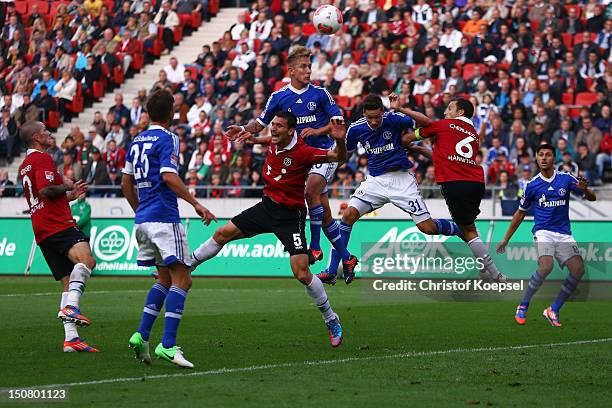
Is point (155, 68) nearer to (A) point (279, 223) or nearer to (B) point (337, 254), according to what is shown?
(B) point (337, 254)

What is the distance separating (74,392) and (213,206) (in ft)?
60.0

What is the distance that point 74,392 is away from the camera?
9047mm

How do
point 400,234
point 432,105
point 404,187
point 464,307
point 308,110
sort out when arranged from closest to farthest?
1. point 308,110
2. point 404,187
3. point 464,307
4. point 400,234
5. point 432,105

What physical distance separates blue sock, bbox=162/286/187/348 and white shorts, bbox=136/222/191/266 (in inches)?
11.2

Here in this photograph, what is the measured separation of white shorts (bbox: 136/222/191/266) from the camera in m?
10.5

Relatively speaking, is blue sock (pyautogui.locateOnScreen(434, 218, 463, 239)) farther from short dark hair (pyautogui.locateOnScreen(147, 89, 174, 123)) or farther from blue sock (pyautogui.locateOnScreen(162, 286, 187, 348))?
short dark hair (pyautogui.locateOnScreen(147, 89, 174, 123))

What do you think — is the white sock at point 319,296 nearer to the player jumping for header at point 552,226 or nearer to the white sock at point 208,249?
the white sock at point 208,249

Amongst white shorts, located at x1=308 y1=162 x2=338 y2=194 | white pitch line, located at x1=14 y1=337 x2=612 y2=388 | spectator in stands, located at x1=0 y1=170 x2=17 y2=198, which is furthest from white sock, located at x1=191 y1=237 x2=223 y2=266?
spectator in stands, located at x1=0 y1=170 x2=17 y2=198

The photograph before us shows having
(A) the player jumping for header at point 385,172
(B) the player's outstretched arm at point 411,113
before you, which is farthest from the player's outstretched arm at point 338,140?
(A) the player jumping for header at point 385,172

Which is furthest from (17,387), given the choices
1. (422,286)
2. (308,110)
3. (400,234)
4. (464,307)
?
(400,234)

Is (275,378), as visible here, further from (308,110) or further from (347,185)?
(347,185)

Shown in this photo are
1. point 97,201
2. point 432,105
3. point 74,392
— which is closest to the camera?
point 74,392

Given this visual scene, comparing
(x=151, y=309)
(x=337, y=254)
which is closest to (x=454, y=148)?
(x=337, y=254)

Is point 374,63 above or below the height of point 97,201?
above
